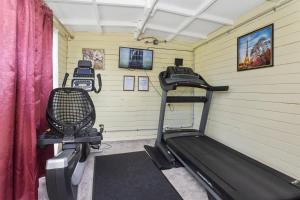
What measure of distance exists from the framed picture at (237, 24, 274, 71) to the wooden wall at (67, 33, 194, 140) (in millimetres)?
1732

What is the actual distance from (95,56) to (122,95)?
1.05m

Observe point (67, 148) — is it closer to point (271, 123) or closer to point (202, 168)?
point (202, 168)

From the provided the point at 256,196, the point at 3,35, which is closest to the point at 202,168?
the point at 256,196

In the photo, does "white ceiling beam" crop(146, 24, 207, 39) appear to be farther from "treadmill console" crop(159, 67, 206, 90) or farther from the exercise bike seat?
the exercise bike seat

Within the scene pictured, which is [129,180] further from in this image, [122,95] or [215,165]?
[122,95]

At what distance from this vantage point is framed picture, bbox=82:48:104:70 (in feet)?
12.2

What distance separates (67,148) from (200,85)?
2308 millimetres

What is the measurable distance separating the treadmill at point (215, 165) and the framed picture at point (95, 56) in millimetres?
1508

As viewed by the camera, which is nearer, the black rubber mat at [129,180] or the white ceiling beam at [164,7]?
the black rubber mat at [129,180]

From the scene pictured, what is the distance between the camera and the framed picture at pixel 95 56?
12.2 ft

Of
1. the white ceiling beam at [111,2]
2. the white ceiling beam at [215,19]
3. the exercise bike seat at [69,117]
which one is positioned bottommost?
the exercise bike seat at [69,117]

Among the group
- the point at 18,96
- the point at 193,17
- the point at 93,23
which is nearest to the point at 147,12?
the point at 193,17

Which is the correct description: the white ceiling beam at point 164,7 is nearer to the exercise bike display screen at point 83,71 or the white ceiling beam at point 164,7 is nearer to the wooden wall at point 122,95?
the exercise bike display screen at point 83,71

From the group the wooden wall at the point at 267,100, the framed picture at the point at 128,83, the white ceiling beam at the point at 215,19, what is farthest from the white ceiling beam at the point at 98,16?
the wooden wall at the point at 267,100
